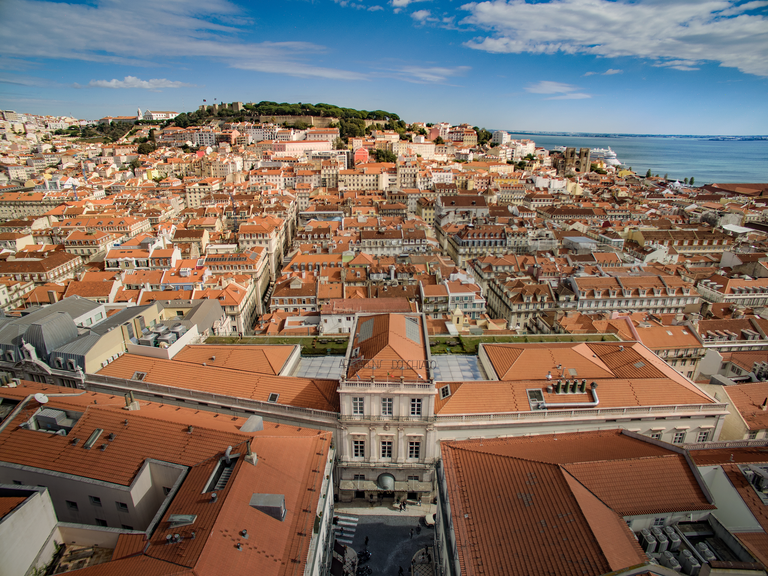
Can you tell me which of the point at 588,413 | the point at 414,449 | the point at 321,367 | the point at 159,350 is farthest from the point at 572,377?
the point at 159,350

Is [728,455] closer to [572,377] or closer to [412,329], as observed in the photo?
[572,377]

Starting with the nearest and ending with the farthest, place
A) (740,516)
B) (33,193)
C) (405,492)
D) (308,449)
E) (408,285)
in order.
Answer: (740,516) → (308,449) → (405,492) → (408,285) → (33,193)

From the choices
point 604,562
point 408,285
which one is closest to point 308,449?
point 604,562

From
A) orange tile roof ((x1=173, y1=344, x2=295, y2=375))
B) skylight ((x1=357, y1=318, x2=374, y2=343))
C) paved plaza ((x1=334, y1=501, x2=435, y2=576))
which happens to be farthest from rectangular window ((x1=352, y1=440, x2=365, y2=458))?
orange tile roof ((x1=173, y1=344, x2=295, y2=375))

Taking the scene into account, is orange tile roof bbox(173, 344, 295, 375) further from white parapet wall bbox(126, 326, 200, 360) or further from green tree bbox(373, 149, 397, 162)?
green tree bbox(373, 149, 397, 162)

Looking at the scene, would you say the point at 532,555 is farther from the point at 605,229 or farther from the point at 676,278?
the point at 605,229

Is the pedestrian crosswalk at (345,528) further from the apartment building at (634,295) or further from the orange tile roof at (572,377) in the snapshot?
the apartment building at (634,295)

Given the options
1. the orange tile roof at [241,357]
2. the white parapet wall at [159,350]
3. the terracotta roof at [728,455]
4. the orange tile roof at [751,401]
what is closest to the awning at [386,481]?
the orange tile roof at [241,357]
